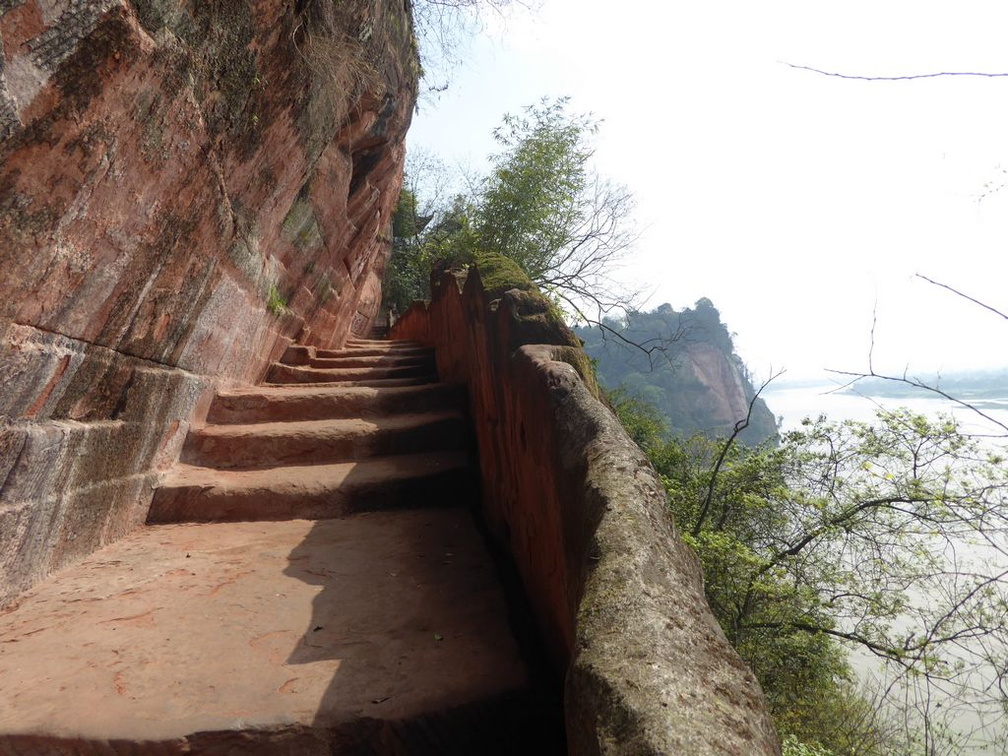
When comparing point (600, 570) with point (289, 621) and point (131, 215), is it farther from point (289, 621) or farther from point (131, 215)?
point (131, 215)

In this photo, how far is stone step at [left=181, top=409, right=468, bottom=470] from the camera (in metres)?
3.31

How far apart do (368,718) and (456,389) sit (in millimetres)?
2838

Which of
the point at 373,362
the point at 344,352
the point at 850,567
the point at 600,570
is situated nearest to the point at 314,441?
the point at 373,362

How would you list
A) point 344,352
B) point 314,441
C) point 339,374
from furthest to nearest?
point 344,352 < point 339,374 < point 314,441

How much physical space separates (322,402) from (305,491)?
3.49ft

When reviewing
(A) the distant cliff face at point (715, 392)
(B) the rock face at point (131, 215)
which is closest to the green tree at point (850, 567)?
(B) the rock face at point (131, 215)

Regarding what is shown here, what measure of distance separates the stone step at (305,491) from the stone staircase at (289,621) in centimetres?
1

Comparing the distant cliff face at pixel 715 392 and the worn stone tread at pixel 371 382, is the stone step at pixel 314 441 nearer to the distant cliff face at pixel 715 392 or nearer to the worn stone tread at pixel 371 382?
the worn stone tread at pixel 371 382

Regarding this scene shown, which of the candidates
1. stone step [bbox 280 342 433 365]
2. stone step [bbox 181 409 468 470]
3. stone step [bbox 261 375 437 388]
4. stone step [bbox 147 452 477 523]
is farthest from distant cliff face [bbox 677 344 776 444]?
stone step [bbox 147 452 477 523]

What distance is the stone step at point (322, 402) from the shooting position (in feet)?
12.3

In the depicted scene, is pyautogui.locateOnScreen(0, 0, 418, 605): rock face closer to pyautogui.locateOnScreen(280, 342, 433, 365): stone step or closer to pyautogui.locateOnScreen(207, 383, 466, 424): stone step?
pyautogui.locateOnScreen(207, 383, 466, 424): stone step

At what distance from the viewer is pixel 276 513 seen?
9.56ft

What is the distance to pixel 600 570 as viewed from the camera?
109 cm

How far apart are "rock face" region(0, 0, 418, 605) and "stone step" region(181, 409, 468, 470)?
0.21 meters
